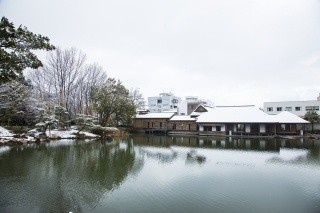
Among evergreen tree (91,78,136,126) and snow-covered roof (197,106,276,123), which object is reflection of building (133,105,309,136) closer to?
snow-covered roof (197,106,276,123)

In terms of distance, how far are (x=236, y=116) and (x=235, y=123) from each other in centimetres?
183

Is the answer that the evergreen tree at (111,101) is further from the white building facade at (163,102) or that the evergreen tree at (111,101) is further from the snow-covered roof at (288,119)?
the white building facade at (163,102)

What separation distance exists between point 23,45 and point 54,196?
19.1ft

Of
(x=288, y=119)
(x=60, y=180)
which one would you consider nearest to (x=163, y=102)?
(x=288, y=119)

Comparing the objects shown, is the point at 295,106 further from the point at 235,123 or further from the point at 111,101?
the point at 111,101

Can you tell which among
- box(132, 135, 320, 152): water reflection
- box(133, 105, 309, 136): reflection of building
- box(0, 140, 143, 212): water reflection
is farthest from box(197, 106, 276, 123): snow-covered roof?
box(0, 140, 143, 212): water reflection

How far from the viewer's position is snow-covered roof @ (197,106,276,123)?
3591 cm

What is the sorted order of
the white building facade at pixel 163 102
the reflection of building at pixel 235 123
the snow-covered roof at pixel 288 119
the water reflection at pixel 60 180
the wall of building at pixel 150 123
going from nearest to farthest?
the water reflection at pixel 60 180, the snow-covered roof at pixel 288 119, the reflection of building at pixel 235 123, the wall of building at pixel 150 123, the white building facade at pixel 163 102

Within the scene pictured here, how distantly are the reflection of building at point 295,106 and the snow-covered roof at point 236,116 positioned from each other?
478 inches

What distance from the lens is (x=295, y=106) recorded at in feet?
157

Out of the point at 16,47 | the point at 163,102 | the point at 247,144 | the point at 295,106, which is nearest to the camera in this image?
the point at 16,47

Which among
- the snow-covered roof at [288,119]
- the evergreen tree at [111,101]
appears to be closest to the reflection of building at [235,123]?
the snow-covered roof at [288,119]

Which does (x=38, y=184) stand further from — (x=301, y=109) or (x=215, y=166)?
(x=301, y=109)

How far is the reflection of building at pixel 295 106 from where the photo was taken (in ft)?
Result: 152
